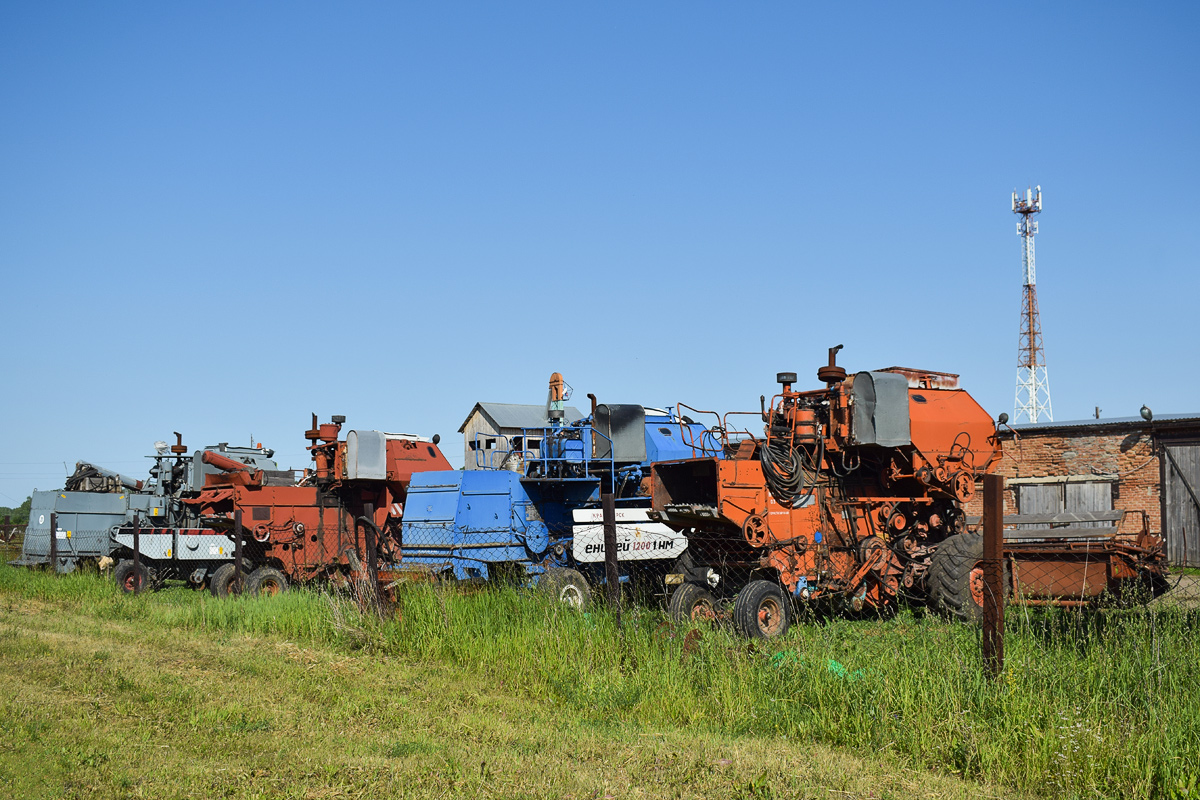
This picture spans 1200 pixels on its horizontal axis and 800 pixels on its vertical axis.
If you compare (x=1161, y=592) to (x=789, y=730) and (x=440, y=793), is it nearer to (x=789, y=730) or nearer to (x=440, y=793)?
(x=789, y=730)

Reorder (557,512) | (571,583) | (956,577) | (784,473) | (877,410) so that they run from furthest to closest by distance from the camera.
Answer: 1. (557,512)
2. (571,583)
3. (877,410)
4. (956,577)
5. (784,473)

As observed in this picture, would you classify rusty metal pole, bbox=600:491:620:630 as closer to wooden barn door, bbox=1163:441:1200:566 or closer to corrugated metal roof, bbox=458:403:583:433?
wooden barn door, bbox=1163:441:1200:566

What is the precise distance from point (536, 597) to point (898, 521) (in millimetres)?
4975

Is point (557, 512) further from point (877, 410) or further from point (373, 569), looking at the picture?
point (877, 410)

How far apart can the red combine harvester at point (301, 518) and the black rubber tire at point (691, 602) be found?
7.10 meters

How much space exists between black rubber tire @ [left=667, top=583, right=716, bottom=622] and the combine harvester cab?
40.5 ft

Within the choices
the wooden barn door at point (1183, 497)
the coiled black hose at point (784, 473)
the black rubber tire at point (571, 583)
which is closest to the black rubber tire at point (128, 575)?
the black rubber tire at point (571, 583)

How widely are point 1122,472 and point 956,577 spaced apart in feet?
38.9

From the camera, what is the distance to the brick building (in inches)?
784

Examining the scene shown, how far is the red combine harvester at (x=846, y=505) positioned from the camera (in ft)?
34.2

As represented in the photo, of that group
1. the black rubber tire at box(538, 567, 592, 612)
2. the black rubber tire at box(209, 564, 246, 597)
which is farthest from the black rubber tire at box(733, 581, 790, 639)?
the black rubber tire at box(209, 564, 246, 597)

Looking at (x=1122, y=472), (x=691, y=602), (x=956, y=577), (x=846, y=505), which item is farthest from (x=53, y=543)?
(x=1122, y=472)

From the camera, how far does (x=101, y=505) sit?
1983cm

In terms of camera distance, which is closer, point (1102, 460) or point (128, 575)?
point (128, 575)
